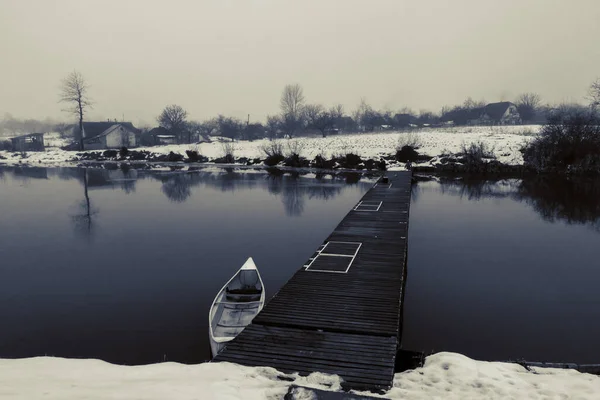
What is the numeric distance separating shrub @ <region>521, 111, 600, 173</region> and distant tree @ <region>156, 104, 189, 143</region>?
4177 inches

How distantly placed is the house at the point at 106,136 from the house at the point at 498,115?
377 feet

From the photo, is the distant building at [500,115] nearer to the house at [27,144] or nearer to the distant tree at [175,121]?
the distant tree at [175,121]

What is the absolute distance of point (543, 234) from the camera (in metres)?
26.3

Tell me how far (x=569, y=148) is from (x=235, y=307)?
203ft

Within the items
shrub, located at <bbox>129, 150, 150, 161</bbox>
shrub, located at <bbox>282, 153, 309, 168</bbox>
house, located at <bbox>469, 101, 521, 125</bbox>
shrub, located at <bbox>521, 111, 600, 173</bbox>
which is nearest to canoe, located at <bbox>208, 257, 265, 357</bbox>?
shrub, located at <bbox>282, 153, 309, 168</bbox>

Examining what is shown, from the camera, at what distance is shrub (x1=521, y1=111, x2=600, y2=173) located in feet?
183

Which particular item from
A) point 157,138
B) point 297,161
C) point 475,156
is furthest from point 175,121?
point 475,156

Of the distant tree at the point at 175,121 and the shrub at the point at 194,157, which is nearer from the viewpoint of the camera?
the shrub at the point at 194,157

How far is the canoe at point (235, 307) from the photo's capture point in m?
12.1

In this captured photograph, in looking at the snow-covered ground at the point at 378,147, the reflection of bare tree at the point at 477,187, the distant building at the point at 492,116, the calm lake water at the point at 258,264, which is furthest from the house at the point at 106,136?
the distant building at the point at 492,116

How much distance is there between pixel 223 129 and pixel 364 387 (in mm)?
145420

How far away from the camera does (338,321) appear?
1113cm

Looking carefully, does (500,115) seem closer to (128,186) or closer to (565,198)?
(565,198)

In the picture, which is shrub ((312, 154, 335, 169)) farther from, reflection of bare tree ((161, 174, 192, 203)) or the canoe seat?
the canoe seat
